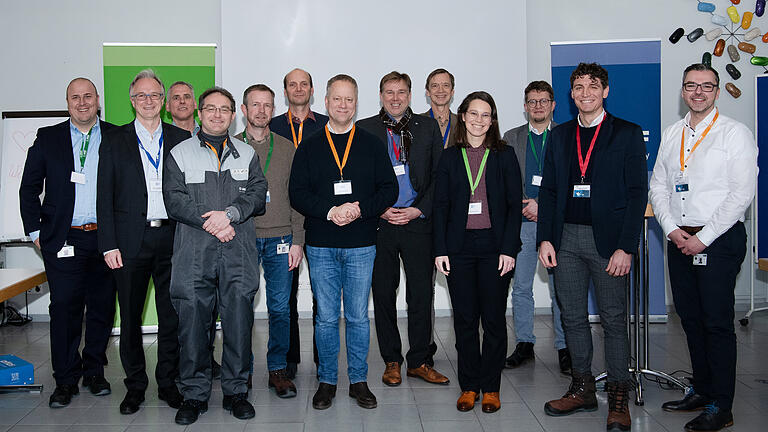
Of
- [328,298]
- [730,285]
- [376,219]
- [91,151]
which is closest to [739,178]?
[730,285]

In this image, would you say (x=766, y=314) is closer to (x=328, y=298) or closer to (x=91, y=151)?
(x=328, y=298)

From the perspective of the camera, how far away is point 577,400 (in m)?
3.31

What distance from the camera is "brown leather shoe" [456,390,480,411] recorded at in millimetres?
3336

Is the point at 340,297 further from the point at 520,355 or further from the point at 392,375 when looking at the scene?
the point at 520,355

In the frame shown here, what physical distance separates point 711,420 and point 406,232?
1.79m

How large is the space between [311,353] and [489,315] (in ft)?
5.71

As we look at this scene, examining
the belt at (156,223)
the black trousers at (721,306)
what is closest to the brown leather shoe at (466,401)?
the black trousers at (721,306)

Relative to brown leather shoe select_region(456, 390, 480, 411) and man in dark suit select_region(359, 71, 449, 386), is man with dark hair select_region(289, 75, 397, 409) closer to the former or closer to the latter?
man in dark suit select_region(359, 71, 449, 386)

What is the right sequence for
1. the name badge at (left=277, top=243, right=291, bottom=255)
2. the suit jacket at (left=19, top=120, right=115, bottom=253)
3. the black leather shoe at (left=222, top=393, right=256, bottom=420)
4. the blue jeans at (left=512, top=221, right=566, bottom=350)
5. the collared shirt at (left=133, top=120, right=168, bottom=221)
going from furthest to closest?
1. the blue jeans at (left=512, top=221, right=566, bottom=350)
2. the name badge at (left=277, top=243, right=291, bottom=255)
3. the suit jacket at (left=19, top=120, right=115, bottom=253)
4. the collared shirt at (left=133, top=120, right=168, bottom=221)
5. the black leather shoe at (left=222, top=393, right=256, bottom=420)

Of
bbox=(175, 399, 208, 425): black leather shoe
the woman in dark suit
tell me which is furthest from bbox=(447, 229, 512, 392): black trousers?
bbox=(175, 399, 208, 425): black leather shoe

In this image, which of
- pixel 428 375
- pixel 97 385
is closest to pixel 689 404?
pixel 428 375

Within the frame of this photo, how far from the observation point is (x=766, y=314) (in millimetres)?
5824

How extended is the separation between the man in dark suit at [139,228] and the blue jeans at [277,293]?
0.52 m

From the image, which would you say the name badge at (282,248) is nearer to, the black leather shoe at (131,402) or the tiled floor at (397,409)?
the tiled floor at (397,409)
